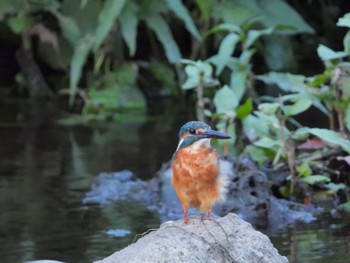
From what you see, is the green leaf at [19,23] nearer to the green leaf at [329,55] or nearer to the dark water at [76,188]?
the dark water at [76,188]

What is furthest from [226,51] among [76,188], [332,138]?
[332,138]

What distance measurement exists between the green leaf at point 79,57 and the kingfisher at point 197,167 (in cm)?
529

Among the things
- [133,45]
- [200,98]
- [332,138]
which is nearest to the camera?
[332,138]

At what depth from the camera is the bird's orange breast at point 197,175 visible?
4219mm

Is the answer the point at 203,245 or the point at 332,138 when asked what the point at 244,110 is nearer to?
the point at 332,138

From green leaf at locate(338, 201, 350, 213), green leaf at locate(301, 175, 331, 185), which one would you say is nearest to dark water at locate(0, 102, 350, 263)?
green leaf at locate(338, 201, 350, 213)

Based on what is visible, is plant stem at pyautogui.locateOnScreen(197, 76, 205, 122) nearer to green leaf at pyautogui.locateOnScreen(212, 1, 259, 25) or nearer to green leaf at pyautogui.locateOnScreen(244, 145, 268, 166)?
green leaf at pyautogui.locateOnScreen(244, 145, 268, 166)

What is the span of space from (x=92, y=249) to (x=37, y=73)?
5510 millimetres

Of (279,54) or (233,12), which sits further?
(279,54)

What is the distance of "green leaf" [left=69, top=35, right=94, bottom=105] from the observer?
31.2 feet

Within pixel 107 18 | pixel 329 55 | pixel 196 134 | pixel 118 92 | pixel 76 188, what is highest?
pixel 196 134

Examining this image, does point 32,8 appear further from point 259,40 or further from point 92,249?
point 92,249

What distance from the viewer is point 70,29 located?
32.5 feet

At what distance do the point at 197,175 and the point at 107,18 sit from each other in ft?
17.4
